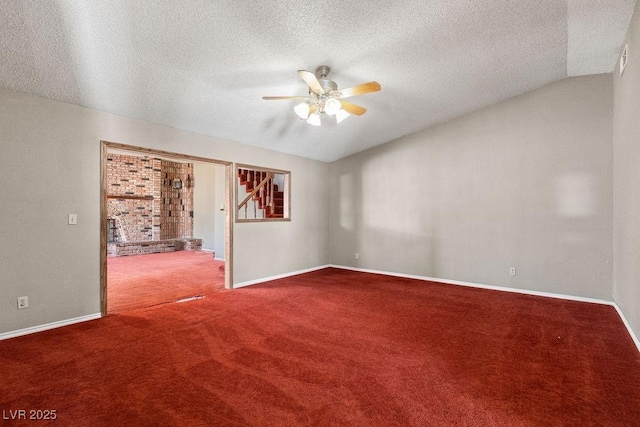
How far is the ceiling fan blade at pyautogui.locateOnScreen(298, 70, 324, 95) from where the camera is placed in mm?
2670

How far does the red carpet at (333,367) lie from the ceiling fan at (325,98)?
2.33m

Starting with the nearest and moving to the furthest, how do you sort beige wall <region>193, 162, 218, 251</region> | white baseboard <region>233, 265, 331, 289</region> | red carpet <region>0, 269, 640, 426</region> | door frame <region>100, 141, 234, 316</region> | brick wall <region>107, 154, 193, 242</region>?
red carpet <region>0, 269, 640, 426</region> → door frame <region>100, 141, 234, 316</region> → white baseboard <region>233, 265, 331, 289</region> → brick wall <region>107, 154, 193, 242</region> → beige wall <region>193, 162, 218, 251</region>

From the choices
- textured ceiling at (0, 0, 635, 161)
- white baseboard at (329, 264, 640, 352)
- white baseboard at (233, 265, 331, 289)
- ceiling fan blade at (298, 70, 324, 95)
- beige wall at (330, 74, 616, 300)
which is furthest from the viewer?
white baseboard at (233, 265, 331, 289)

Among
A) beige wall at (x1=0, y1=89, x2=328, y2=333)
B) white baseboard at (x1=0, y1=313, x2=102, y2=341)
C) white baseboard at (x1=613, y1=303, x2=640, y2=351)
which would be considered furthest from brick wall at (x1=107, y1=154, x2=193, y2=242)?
white baseboard at (x1=613, y1=303, x2=640, y2=351)

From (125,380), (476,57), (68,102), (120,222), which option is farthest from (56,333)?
(120,222)

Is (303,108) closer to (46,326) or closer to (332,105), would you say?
(332,105)

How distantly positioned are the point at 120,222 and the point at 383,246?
8.21m

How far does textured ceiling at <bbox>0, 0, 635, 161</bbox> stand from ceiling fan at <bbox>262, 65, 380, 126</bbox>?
0.53ft

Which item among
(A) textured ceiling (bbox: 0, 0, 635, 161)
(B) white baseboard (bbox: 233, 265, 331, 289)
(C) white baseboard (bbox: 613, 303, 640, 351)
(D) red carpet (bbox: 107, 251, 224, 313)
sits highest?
(A) textured ceiling (bbox: 0, 0, 635, 161)

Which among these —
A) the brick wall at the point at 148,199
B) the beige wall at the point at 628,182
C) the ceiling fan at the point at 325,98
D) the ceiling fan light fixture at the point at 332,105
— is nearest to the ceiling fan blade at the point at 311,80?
the ceiling fan at the point at 325,98

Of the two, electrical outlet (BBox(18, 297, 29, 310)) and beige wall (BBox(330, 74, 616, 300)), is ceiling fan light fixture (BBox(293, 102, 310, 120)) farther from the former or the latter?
electrical outlet (BBox(18, 297, 29, 310))

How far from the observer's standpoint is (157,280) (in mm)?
5492

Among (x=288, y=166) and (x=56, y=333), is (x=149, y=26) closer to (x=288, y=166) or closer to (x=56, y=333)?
(x=56, y=333)

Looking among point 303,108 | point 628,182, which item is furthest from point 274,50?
point 628,182
